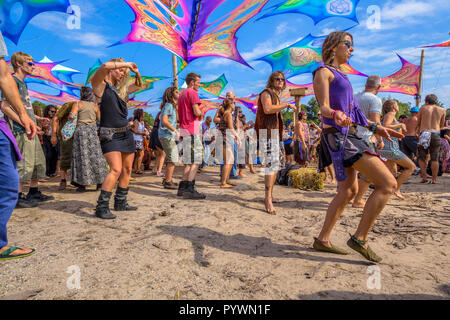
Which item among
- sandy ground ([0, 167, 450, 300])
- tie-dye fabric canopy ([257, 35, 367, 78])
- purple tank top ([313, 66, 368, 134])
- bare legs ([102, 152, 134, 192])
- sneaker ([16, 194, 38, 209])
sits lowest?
sandy ground ([0, 167, 450, 300])

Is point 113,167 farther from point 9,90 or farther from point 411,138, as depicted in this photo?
point 411,138

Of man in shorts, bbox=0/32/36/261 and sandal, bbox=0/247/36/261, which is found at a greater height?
man in shorts, bbox=0/32/36/261

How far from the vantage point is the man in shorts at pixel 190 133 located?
13.9 ft

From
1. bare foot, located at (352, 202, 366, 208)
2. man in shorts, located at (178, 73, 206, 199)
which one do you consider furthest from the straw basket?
man in shorts, located at (178, 73, 206, 199)

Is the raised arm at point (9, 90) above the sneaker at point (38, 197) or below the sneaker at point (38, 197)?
above

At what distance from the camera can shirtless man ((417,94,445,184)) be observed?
19.3 ft

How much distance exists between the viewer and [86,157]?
437cm

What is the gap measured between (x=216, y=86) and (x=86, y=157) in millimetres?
13380

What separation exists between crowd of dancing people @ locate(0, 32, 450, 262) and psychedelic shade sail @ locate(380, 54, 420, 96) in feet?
30.6

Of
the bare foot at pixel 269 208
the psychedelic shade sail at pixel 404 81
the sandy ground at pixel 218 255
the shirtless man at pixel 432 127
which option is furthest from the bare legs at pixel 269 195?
the psychedelic shade sail at pixel 404 81

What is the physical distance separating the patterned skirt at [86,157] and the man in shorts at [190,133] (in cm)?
151

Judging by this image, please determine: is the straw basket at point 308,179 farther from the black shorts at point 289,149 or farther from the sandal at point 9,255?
the sandal at point 9,255

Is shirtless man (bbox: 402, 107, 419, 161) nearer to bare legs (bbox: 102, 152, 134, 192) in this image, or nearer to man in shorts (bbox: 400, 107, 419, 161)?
man in shorts (bbox: 400, 107, 419, 161)
